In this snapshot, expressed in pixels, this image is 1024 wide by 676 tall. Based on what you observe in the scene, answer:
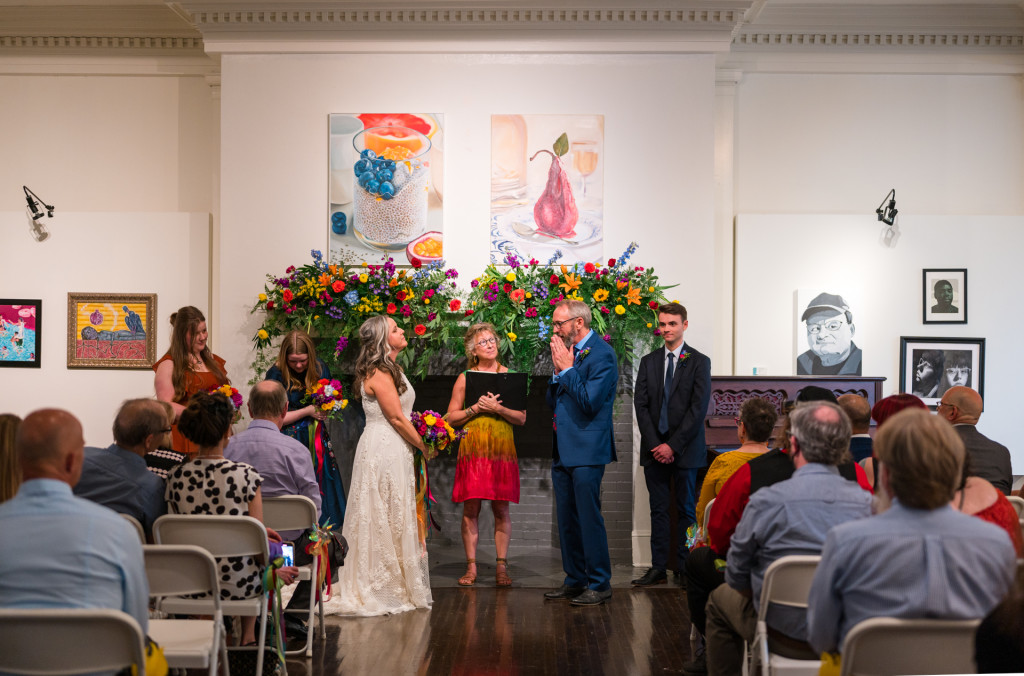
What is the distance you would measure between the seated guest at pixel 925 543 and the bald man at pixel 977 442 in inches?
93.1

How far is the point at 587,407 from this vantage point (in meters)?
5.60

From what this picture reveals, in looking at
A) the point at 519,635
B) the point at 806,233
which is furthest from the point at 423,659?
the point at 806,233

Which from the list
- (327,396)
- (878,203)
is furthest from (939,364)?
(327,396)

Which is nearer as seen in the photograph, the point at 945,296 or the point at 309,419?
the point at 309,419

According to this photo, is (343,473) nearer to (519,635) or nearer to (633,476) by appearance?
(633,476)

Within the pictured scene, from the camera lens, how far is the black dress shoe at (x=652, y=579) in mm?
6250

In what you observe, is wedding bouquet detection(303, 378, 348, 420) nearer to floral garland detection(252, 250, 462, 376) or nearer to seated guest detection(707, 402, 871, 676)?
floral garland detection(252, 250, 462, 376)

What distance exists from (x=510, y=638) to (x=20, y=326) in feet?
17.6

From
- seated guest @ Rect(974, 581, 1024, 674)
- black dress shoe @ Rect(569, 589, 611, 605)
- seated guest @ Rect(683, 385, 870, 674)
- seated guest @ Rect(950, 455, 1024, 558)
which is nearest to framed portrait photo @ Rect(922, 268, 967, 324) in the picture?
black dress shoe @ Rect(569, 589, 611, 605)

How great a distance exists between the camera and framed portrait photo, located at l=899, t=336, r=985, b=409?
7.71 metres

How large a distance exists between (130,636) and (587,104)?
5.79 metres

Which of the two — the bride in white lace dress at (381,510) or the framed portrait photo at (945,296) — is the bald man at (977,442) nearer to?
the bride in white lace dress at (381,510)

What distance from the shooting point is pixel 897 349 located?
305 inches

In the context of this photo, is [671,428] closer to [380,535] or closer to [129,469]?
[380,535]
